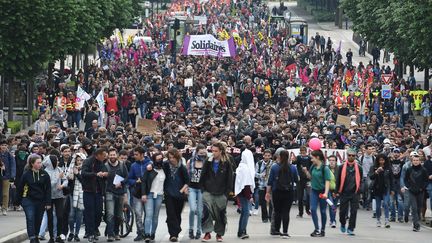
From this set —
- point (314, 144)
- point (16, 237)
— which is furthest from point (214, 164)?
point (314, 144)

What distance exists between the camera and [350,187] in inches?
1013

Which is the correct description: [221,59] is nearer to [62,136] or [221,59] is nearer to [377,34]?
[377,34]

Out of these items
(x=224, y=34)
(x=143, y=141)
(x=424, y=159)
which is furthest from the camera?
(x=224, y=34)

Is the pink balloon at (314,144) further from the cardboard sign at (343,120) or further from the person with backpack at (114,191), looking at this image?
the cardboard sign at (343,120)

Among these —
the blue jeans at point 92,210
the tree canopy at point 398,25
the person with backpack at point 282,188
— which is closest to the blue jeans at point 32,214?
the blue jeans at point 92,210

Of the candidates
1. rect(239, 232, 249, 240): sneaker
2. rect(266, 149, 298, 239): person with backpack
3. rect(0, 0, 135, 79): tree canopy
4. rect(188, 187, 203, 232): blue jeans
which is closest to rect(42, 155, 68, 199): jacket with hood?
rect(188, 187, 203, 232): blue jeans

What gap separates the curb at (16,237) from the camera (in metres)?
24.1

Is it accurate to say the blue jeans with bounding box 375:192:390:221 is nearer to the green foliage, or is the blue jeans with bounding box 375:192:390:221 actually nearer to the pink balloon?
the pink balloon

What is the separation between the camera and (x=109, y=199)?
2406 cm

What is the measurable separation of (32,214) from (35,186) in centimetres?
43


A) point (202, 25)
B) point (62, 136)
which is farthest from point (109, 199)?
point (202, 25)

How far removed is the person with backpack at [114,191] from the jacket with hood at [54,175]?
704mm

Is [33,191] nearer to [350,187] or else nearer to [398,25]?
[350,187]

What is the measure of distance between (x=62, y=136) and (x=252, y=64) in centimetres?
3242
